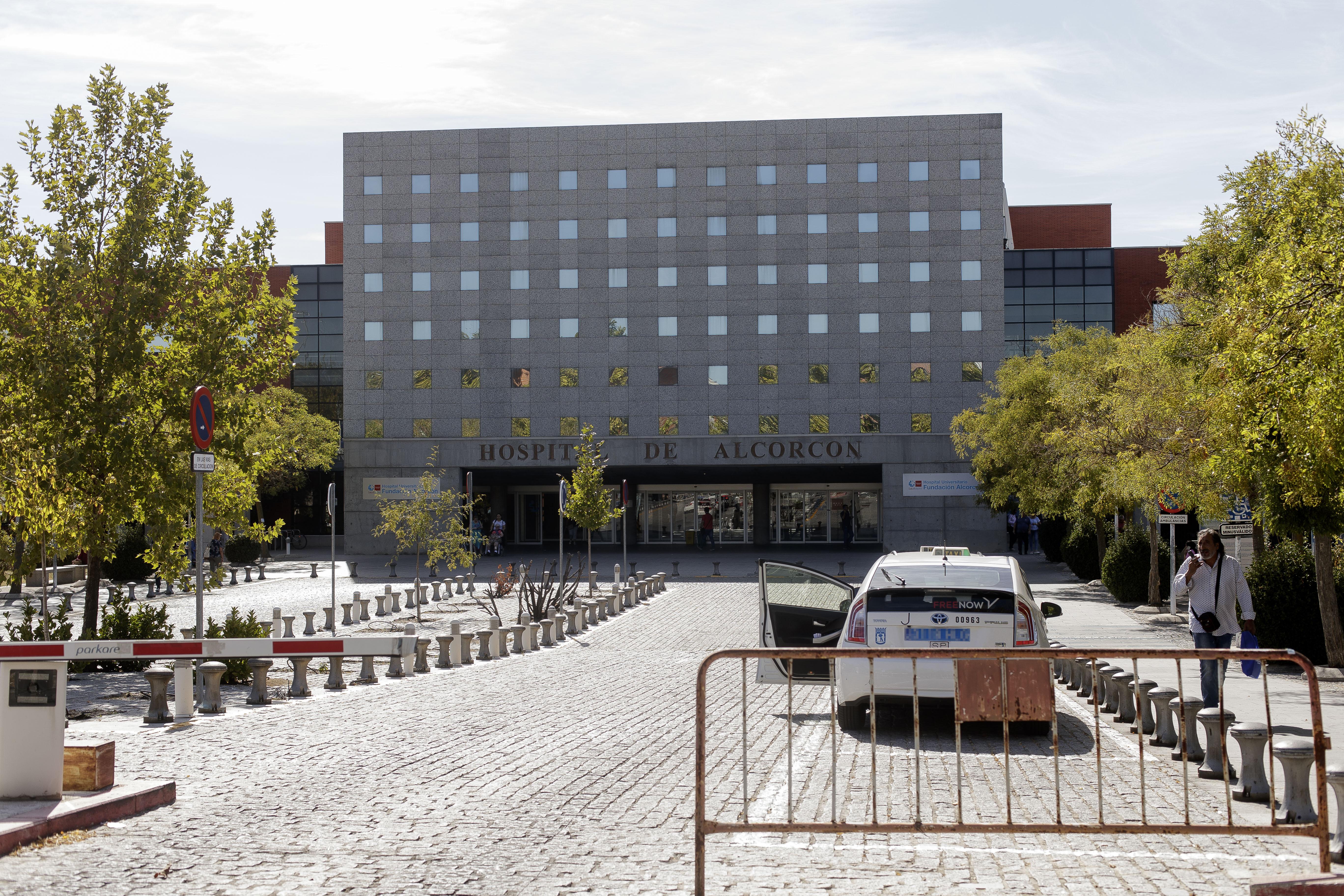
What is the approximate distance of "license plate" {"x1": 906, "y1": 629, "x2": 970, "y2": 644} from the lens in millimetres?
10492

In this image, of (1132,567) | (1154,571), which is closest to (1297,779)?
(1154,571)

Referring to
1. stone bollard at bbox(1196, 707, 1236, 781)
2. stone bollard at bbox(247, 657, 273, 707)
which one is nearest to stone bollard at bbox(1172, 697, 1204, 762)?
stone bollard at bbox(1196, 707, 1236, 781)

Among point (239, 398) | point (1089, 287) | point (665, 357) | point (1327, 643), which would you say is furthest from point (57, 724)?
point (1089, 287)

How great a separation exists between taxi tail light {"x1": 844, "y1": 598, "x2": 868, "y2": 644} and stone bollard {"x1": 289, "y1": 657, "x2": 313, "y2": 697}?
6.06 meters

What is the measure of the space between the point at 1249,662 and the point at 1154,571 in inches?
743

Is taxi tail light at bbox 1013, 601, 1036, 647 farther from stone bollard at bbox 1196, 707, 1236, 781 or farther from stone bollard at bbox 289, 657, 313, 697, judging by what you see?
stone bollard at bbox 289, 657, 313, 697

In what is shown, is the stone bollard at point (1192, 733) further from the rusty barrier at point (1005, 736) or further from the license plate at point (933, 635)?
the rusty barrier at point (1005, 736)

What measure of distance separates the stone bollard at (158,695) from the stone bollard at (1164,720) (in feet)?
28.0

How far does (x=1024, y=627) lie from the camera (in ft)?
34.7

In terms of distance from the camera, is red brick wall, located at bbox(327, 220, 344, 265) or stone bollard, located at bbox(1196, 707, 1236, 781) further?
red brick wall, located at bbox(327, 220, 344, 265)

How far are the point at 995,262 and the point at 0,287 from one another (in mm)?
47009

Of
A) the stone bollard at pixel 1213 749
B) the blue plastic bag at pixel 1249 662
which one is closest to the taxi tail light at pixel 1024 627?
the blue plastic bag at pixel 1249 662

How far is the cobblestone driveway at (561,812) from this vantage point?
6.00m

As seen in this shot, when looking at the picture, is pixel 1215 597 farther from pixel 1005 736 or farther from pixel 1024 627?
pixel 1005 736
